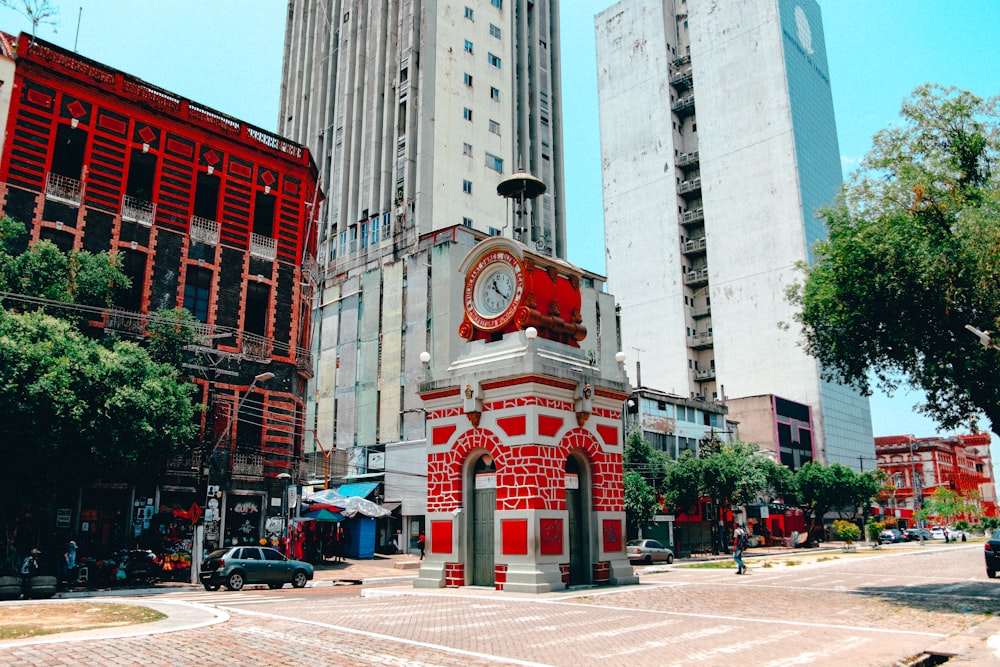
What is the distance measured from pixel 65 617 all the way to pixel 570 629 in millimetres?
10563

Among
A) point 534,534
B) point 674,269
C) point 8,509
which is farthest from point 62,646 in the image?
point 674,269

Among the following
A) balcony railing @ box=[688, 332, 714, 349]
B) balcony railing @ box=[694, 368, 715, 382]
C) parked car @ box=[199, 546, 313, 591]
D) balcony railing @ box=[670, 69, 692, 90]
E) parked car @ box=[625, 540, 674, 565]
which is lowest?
parked car @ box=[625, 540, 674, 565]

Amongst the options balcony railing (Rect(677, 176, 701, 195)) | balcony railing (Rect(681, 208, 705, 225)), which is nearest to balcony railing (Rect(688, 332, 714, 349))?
balcony railing (Rect(681, 208, 705, 225))

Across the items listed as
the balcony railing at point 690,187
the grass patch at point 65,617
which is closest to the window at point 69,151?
the grass patch at point 65,617

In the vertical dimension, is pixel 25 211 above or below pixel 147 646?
above

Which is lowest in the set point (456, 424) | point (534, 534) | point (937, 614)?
point (937, 614)

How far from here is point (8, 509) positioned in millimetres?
29531

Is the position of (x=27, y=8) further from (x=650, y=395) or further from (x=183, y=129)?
(x=650, y=395)

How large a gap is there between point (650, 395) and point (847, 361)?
44691 mm

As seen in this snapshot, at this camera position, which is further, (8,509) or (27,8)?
(8,509)

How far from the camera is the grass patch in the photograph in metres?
13.2

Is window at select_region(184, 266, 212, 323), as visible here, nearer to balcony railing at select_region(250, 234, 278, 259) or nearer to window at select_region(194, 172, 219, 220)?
balcony railing at select_region(250, 234, 278, 259)

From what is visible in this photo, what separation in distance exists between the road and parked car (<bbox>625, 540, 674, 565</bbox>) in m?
20.0

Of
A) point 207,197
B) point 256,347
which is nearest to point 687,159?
point 207,197
